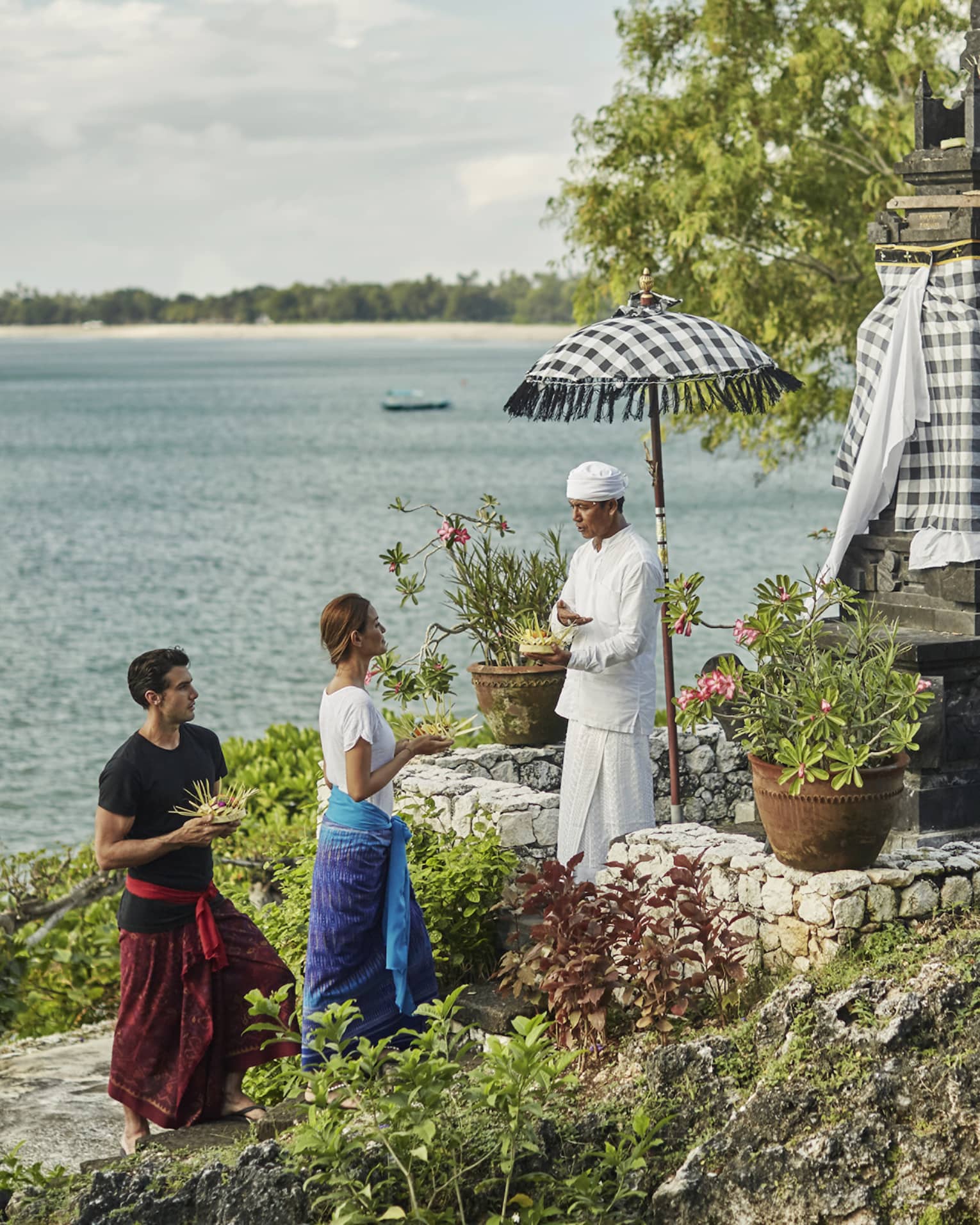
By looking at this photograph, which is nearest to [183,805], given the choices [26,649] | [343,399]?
[26,649]

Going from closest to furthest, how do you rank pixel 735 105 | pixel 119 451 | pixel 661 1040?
pixel 661 1040 → pixel 735 105 → pixel 119 451

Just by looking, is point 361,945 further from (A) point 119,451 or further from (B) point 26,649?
(A) point 119,451

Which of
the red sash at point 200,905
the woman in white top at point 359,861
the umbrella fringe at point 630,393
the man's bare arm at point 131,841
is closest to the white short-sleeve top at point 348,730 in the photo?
the woman in white top at point 359,861

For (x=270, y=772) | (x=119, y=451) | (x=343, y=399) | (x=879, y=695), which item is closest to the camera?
(x=879, y=695)

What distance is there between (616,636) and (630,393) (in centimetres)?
173

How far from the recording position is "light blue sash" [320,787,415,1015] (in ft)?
19.1

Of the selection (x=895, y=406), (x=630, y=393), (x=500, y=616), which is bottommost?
(x=500, y=616)

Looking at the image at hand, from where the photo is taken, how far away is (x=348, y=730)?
5.67m

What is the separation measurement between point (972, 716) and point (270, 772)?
7035mm

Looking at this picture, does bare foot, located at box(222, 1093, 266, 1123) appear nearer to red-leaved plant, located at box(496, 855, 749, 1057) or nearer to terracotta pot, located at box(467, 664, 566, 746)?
red-leaved plant, located at box(496, 855, 749, 1057)

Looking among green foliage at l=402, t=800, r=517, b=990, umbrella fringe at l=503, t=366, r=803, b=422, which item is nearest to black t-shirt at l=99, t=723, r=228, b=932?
green foliage at l=402, t=800, r=517, b=990

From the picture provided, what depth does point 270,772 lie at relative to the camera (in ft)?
41.8

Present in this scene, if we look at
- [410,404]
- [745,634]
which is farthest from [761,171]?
[410,404]

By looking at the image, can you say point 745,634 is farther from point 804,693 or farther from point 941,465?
point 941,465
